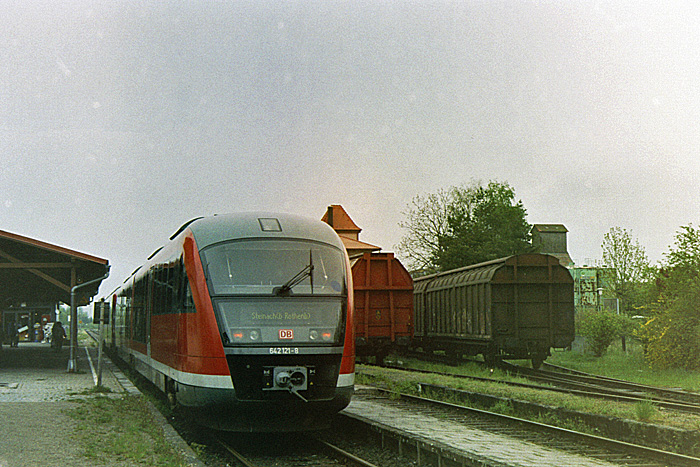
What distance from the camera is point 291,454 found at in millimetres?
9469

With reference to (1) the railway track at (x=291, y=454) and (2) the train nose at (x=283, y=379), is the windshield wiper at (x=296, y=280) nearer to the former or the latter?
(2) the train nose at (x=283, y=379)

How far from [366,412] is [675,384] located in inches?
399

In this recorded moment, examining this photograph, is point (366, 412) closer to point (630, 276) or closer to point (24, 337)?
point (630, 276)

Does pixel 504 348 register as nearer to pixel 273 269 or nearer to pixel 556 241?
pixel 273 269

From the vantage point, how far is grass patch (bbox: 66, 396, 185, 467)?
8180 mm

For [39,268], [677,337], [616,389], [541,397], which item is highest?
[39,268]

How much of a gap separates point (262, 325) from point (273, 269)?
86 cm

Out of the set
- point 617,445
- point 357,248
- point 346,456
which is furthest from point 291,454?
point 357,248

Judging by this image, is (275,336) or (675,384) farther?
(675,384)

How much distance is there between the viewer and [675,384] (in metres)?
18.0

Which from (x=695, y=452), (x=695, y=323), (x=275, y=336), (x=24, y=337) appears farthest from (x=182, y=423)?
(x=24, y=337)

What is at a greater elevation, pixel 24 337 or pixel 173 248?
pixel 173 248

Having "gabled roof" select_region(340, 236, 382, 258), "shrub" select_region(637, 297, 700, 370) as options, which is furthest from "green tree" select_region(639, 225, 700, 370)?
"gabled roof" select_region(340, 236, 382, 258)

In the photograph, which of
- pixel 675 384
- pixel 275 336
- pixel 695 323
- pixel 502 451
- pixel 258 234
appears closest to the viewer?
pixel 502 451
